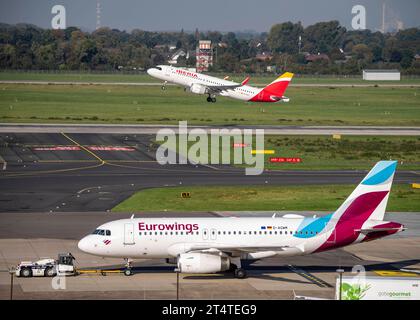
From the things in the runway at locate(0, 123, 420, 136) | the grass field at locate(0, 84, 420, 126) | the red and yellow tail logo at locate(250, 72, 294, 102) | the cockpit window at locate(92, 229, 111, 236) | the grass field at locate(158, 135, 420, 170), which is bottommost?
the grass field at locate(158, 135, 420, 170)

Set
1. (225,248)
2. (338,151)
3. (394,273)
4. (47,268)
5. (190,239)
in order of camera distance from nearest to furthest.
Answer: (47,268) → (225,248) → (190,239) → (394,273) → (338,151)

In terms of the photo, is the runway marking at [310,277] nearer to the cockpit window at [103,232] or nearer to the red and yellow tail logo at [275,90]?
the cockpit window at [103,232]

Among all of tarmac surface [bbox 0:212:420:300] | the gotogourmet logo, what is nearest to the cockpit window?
the gotogourmet logo

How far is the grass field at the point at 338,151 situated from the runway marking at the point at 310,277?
48029 mm

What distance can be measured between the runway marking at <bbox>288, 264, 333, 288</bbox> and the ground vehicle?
14.7 metres

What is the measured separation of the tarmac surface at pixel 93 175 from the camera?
85.1 m

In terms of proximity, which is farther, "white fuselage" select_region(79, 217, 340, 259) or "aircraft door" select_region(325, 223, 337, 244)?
"aircraft door" select_region(325, 223, 337, 244)

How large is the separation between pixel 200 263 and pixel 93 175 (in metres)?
47.5

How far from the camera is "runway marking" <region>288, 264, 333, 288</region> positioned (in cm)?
5412

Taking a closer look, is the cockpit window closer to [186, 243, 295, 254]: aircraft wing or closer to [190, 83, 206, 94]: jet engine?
[186, 243, 295, 254]: aircraft wing

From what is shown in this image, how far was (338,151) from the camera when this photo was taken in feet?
401

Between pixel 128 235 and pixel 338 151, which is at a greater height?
pixel 128 235

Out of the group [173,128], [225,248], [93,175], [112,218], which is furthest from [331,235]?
[173,128]

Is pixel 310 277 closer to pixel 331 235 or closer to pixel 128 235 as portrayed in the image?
pixel 331 235
